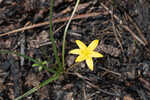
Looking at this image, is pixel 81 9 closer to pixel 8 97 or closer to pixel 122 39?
pixel 122 39

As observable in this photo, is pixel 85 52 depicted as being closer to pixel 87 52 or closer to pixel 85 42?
pixel 87 52

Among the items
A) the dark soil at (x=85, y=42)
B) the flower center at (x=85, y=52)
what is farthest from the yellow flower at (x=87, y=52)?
the dark soil at (x=85, y=42)

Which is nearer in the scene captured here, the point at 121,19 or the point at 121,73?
the point at 121,73

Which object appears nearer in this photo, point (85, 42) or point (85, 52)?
point (85, 52)

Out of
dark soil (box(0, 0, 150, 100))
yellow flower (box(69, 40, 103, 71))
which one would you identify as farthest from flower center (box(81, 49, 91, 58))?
dark soil (box(0, 0, 150, 100))

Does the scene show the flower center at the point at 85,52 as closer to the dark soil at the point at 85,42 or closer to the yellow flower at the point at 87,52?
the yellow flower at the point at 87,52

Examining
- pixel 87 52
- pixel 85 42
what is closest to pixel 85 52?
pixel 87 52

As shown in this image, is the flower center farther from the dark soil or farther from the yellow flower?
the dark soil

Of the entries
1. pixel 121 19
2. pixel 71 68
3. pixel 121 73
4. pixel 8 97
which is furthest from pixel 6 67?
pixel 121 19
